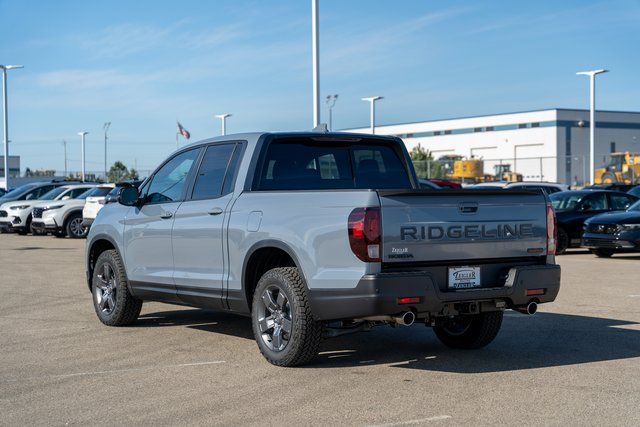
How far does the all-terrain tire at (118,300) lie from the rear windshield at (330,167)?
96.8 inches

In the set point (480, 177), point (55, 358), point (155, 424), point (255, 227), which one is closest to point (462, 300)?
point (255, 227)

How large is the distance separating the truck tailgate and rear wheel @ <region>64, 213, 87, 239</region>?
22461 millimetres

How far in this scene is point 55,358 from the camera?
796cm

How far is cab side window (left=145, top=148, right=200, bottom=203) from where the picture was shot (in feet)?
29.3

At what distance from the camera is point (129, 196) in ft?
30.5

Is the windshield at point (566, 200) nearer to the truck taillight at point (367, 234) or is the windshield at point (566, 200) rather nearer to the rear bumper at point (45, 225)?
the rear bumper at point (45, 225)

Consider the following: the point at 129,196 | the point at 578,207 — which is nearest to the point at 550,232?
the point at 129,196

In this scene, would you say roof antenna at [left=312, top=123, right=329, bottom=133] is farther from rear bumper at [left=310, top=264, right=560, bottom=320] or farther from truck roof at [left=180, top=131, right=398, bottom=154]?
rear bumper at [left=310, top=264, right=560, bottom=320]

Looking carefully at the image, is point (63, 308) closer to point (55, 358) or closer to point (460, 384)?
point (55, 358)

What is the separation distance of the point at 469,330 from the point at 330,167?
78.4 inches

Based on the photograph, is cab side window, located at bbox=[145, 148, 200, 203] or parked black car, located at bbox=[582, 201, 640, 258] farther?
parked black car, located at bbox=[582, 201, 640, 258]

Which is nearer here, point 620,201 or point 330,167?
point 330,167

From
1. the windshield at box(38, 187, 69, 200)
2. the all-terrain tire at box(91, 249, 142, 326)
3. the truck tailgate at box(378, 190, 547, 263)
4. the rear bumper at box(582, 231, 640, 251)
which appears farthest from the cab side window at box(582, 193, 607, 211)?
the windshield at box(38, 187, 69, 200)

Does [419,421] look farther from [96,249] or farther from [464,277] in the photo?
[96,249]
